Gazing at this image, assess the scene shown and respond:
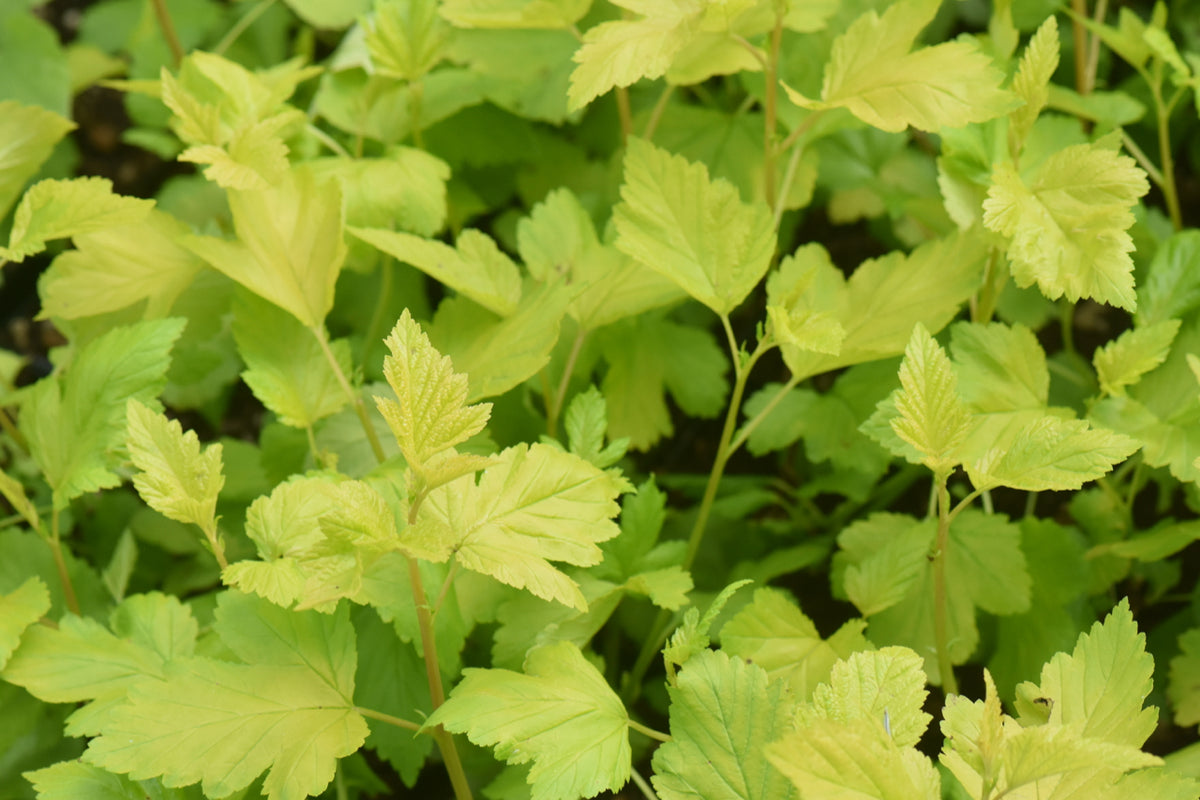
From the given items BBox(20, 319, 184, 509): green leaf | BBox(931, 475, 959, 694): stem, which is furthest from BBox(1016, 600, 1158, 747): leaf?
BBox(20, 319, 184, 509): green leaf

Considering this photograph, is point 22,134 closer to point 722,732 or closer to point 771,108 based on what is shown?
point 771,108

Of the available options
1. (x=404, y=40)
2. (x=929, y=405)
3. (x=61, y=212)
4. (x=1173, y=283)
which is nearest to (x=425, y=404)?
(x=929, y=405)

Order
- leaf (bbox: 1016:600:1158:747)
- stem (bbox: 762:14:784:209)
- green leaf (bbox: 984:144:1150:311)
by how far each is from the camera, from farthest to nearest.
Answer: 1. stem (bbox: 762:14:784:209)
2. green leaf (bbox: 984:144:1150:311)
3. leaf (bbox: 1016:600:1158:747)

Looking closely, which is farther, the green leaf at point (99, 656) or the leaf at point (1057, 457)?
the green leaf at point (99, 656)

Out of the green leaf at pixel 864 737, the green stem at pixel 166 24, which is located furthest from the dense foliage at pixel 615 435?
the green stem at pixel 166 24

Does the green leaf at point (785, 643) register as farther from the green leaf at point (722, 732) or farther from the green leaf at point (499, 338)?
the green leaf at point (499, 338)

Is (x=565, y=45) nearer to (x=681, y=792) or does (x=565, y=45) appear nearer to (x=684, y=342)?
(x=684, y=342)

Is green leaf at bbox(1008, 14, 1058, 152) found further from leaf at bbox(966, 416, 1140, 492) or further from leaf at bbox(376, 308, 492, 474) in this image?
leaf at bbox(376, 308, 492, 474)
